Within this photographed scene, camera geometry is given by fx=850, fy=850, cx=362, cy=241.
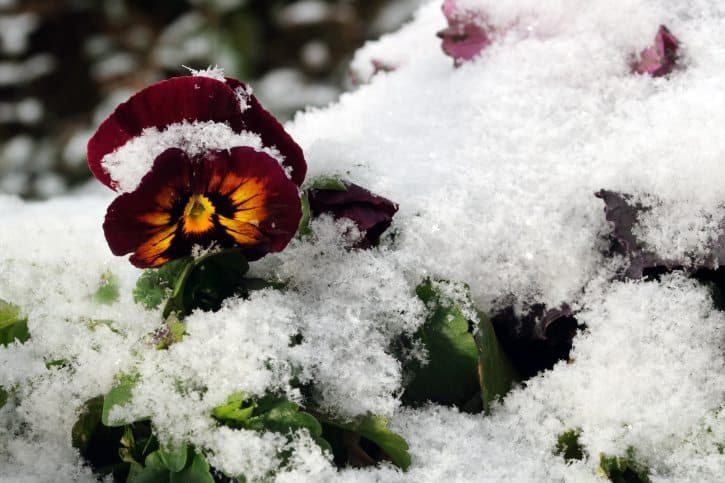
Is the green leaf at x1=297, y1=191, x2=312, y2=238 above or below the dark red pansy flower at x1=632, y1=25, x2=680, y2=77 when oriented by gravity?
below

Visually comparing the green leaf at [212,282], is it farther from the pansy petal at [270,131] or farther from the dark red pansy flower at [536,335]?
the dark red pansy flower at [536,335]

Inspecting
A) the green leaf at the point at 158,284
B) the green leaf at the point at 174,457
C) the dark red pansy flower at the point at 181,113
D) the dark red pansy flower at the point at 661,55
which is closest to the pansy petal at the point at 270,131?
the dark red pansy flower at the point at 181,113

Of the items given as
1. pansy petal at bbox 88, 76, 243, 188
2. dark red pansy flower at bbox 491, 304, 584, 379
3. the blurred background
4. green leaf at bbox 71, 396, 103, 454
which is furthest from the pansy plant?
the blurred background

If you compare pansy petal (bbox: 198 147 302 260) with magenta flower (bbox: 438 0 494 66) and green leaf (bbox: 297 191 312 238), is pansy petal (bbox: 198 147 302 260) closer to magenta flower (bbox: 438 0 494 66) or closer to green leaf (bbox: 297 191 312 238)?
green leaf (bbox: 297 191 312 238)

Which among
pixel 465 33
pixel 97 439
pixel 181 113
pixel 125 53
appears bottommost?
pixel 125 53

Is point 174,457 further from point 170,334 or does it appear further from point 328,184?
point 328,184

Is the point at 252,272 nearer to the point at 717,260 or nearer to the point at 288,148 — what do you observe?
the point at 288,148

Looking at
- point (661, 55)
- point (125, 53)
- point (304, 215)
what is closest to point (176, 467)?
point (304, 215)
